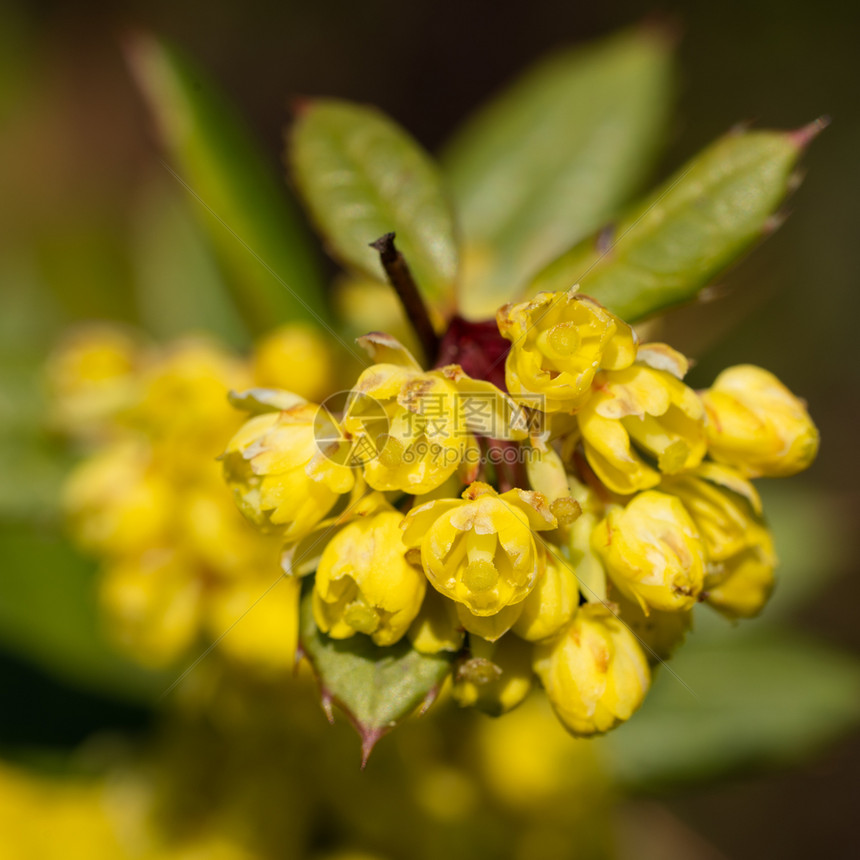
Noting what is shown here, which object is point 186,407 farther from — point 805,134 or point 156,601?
point 805,134

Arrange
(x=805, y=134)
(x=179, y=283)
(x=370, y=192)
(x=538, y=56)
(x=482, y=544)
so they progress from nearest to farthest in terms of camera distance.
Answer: (x=482, y=544) → (x=805, y=134) → (x=370, y=192) → (x=179, y=283) → (x=538, y=56)

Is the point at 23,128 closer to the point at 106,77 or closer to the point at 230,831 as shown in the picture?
the point at 106,77

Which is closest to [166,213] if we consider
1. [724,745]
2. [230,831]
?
[230,831]

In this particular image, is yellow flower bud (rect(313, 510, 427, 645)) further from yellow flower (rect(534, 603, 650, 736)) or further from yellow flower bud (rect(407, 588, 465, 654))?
yellow flower (rect(534, 603, 650, 736))

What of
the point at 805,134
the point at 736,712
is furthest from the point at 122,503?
A: the point at 736,712

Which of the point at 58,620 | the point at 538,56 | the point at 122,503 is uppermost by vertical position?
the point at 122,503

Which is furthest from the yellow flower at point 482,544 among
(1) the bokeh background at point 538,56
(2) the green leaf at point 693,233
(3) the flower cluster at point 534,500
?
(1) the bokeh background at point 538,56
